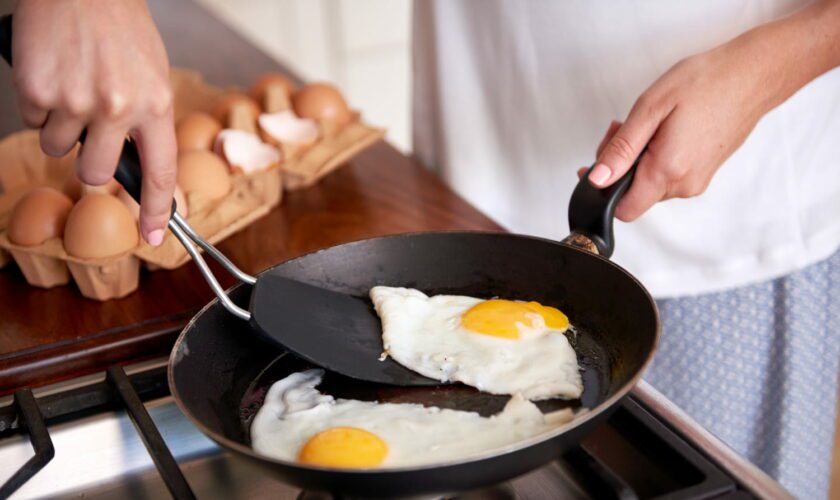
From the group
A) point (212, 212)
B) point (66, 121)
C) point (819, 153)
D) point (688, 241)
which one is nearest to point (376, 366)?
point (66, 121)

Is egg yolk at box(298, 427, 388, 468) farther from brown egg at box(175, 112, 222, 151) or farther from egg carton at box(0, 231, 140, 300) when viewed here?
brown egg at box(175, 112, 222, 151)

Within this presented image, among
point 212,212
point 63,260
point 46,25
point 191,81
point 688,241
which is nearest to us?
point 46,25

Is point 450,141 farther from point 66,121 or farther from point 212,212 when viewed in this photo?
point 66,121

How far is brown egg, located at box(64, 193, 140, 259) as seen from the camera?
1.08 meters

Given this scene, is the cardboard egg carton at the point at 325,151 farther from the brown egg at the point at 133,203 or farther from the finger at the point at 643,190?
the finger at the point at 643,190

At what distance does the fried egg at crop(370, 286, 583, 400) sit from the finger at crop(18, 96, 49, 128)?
38 cm

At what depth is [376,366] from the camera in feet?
2.79

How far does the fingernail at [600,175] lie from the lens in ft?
3.16

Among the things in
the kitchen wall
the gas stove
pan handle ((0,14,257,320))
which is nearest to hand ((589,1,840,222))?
the gas stove

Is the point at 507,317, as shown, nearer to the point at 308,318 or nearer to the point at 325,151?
the point at 308,318

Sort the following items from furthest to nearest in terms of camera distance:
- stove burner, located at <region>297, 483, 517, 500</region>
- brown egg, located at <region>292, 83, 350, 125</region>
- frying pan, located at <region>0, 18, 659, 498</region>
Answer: brown egg, located at <region>292, 83, 350, 125</region>, stove burner, located at <region>297, 483, 517, 500</region>, frying pan, located at <region>0, 18, 659, 498</region>

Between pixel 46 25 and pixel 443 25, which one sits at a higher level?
pixel 46 25

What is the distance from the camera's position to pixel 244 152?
1.39m

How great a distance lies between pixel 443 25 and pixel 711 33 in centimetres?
48
